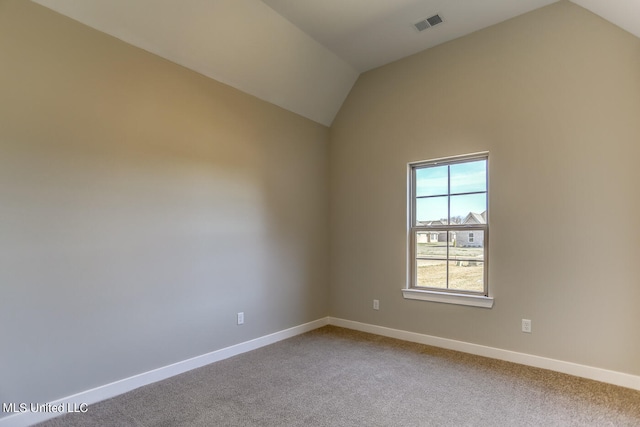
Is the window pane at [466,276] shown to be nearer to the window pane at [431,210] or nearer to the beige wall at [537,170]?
the beige wall at [537,170]

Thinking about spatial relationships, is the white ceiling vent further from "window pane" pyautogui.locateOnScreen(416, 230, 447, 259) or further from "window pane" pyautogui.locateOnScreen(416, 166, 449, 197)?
"window pane" pyautogui.locateOnScreen(416, 230, 447, 259)

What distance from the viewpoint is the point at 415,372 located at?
2816 mm

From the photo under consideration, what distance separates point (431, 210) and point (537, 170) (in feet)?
3.49

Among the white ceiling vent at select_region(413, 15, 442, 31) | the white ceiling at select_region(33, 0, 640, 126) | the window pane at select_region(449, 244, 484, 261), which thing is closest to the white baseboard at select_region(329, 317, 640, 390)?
the window pane at select_region(449, 244, 484, 261)

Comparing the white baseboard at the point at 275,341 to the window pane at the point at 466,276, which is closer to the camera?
the white baseboard at the point at 275,341

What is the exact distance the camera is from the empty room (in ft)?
7.01

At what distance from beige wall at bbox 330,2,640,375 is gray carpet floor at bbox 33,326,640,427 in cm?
41

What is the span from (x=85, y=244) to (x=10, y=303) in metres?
0.50

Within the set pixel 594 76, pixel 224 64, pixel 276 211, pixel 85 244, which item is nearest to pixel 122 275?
pixel 85 244

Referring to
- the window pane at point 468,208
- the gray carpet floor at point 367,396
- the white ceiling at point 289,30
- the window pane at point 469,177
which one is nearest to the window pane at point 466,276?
the window pane at point 468,208

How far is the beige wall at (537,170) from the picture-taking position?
262cm

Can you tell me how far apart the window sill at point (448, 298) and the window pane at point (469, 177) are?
3.54 ft

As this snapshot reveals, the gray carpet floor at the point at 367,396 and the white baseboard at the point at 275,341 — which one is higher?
the white baseboard at the point at 275,341

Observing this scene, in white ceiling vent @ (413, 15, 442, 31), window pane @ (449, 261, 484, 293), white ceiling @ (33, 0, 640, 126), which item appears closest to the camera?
white ceiling @ (33, 0, 640, 126)
